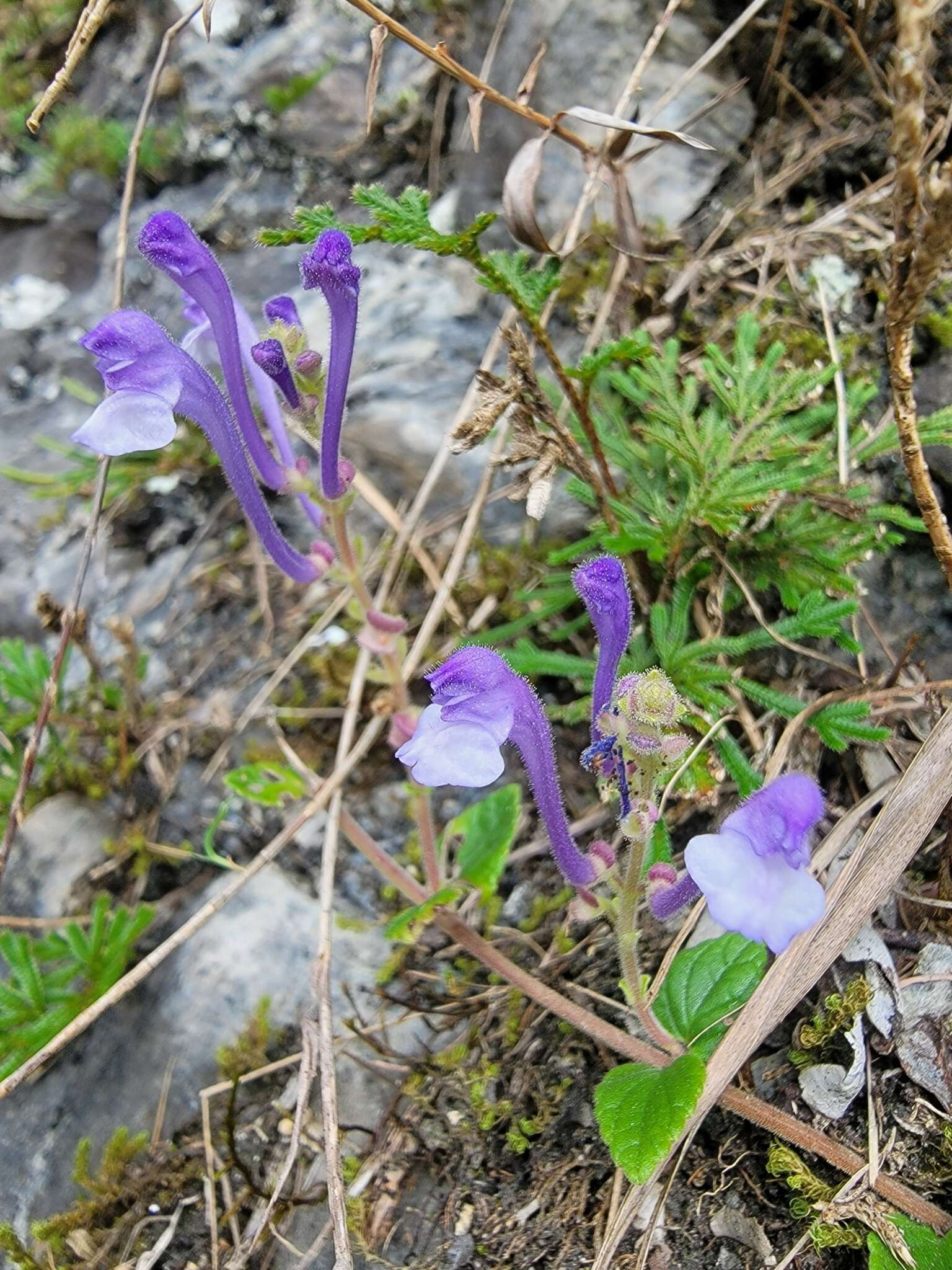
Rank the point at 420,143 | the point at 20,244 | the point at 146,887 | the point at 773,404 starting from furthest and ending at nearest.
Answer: the point at 20,244 < the point at 420,143 < the point at 146,887 < the point at 773,404

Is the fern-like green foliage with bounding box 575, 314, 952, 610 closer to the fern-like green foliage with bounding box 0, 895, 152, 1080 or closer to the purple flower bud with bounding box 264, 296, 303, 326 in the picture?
the purple flower bud with bounding box 264, 296, 303, 326

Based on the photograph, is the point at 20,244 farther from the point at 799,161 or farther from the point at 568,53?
the point at 799,161

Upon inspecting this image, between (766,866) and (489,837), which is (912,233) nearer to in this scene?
(766,866)

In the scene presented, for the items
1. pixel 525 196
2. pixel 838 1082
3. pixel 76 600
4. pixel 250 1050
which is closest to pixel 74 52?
pixel 525 196

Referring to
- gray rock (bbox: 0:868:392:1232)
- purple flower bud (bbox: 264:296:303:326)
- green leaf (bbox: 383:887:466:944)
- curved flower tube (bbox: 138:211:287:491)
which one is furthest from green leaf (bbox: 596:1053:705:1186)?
purple flower bud (bbox: 264:296:303:326)

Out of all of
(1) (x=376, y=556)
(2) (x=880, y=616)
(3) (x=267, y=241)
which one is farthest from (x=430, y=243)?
(2) (x=880, y=616)

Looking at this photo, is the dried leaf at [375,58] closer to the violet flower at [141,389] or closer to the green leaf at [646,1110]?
the violet flower at [141,389]
